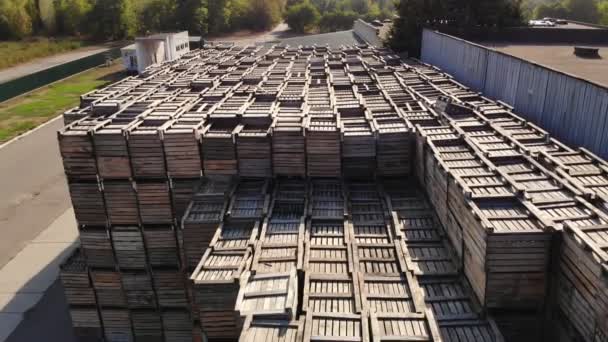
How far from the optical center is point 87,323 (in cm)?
1719

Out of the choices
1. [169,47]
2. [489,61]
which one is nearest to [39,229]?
[489,61]

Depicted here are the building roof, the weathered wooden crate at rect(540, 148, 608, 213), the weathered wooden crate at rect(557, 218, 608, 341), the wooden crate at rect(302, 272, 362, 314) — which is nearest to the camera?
the weathered wooden crate at rect(557, 218, 608, 341)

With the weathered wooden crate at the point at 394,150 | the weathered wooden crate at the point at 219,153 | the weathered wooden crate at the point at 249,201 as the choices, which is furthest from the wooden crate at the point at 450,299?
the weathered wooden crate at the point at 219,153

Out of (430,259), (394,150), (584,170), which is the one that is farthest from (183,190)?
(584,170)

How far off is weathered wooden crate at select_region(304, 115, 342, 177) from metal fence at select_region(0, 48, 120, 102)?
46.0 meters

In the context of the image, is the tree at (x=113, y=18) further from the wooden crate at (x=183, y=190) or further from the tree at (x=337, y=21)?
the wooden crate at (x=183, y=190)

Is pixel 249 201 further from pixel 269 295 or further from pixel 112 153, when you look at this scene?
pixel 269 295

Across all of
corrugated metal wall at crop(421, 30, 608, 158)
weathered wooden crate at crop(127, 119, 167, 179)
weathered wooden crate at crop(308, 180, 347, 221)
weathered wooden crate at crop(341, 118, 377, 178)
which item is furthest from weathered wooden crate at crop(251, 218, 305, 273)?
corrugated metal wall at crop(421, 30, 608, 158)

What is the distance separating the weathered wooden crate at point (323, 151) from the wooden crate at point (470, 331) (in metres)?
7.05

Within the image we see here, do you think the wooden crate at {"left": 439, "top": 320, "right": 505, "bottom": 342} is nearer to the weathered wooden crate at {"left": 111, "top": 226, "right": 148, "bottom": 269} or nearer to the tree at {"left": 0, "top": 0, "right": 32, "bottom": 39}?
the weathered wooden crate at {"left": 111, "top": 226, "right": 148, "bottom": 269}

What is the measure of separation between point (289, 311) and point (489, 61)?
55.2 ft

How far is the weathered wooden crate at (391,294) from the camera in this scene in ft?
32.9

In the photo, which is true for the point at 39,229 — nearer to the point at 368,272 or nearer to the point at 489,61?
the point at 368,272

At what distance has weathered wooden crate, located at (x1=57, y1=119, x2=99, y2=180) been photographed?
15.9m
